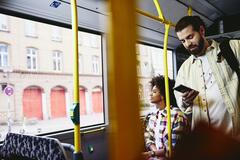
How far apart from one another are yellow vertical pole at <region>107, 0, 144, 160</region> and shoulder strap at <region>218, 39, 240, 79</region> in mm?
1205

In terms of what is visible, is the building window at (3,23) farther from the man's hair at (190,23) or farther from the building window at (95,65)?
the man's hair at (190,23)

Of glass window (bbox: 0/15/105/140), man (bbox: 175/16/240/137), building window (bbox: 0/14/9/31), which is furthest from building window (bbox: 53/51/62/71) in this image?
man (bbox: 175/16/240/137)

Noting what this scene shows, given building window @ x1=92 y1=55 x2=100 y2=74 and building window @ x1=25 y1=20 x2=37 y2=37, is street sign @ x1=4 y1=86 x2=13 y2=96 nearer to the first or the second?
building window @ x1=25 y1=20 x2=37 y2=37

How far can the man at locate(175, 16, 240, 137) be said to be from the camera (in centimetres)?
148

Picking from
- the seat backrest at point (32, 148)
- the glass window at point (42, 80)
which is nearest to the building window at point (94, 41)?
the glass window at point (42, 80)

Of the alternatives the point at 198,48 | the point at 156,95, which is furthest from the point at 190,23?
the point at 156,95

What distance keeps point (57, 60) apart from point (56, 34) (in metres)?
0.31

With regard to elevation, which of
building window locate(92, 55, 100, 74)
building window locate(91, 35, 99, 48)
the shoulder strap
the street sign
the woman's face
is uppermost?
building window locate(91, 35, 99, 48)

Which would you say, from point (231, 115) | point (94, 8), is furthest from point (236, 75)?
point (94, 8)

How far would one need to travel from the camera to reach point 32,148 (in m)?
1.75

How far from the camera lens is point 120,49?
0.42 metres

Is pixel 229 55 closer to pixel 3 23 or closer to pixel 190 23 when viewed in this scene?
pixel 190 23

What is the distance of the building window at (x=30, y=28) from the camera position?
2.67 meters

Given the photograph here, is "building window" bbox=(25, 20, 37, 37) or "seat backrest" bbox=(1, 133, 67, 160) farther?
"building window" bbox=(25, 20, 37, 37)
